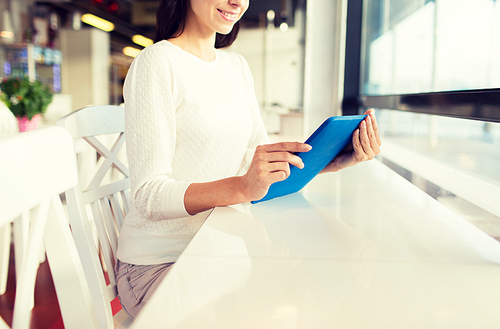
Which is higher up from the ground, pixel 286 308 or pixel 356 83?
pixel 356 83

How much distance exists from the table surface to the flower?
6.28ft

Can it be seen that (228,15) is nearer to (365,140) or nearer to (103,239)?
(365,140)

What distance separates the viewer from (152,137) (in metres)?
0.81

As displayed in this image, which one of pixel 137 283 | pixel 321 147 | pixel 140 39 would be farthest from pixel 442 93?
pixel 140 39

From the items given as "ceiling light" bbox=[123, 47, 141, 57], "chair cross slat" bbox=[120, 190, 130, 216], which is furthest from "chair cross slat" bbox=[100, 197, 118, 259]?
"ceiling light" bbox=[123, 47, 141, 57]

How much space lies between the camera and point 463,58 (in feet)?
3.99

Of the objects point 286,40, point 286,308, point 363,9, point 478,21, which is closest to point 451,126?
point 478,21

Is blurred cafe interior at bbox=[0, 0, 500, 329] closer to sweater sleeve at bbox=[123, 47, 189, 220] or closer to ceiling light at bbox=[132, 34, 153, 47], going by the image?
sweater sleeve at bbox=[123, 47, 189, 220]

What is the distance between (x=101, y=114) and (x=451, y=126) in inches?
51.6

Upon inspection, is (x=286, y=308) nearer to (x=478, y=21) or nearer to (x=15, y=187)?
(x=15, y=187)

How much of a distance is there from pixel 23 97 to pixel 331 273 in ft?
7.41

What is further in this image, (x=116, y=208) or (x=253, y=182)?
(x=116, y=208)

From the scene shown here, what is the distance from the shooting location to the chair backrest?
44cm

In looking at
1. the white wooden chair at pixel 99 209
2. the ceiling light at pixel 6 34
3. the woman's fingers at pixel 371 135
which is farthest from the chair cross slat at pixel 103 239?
the ceiling light at pixel 6 34
